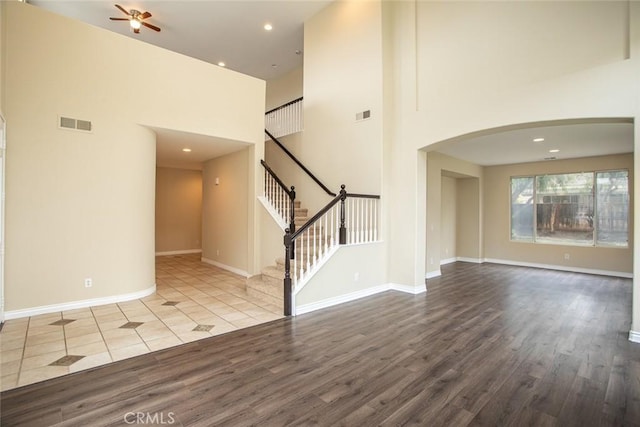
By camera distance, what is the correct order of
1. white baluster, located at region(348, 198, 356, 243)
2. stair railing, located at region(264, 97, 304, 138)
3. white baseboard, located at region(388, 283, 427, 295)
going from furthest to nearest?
stair railing, located at region(264, 97, 304, 138), white baseboard, located at region(388, 283, 427, 295), white baluster, located at region(348, 198, 356, 243)

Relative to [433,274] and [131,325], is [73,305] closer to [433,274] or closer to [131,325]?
[131,325]

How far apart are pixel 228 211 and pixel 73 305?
10.9 feet

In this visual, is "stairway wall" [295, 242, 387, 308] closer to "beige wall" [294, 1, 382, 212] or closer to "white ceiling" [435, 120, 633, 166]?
"beige wall" [294, 1, 382, 212]

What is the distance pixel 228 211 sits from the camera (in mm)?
6930

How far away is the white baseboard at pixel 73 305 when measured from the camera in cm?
382

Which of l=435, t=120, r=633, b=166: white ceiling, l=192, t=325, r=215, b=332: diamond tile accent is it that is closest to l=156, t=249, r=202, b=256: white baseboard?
l=192, t=325, r=215, b=332: diamond tile accent

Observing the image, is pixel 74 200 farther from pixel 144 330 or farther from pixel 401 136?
pixel 401 136

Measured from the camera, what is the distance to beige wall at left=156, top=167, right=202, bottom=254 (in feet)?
30.2

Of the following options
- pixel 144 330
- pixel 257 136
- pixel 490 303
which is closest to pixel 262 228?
pixel 257 136

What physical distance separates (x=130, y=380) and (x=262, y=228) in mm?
3734

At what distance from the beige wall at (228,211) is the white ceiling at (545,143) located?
156 inches

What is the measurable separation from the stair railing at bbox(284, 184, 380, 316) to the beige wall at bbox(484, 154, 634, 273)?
5352 mm

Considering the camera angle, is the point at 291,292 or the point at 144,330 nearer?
the point at 144,330

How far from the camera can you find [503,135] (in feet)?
18.2
